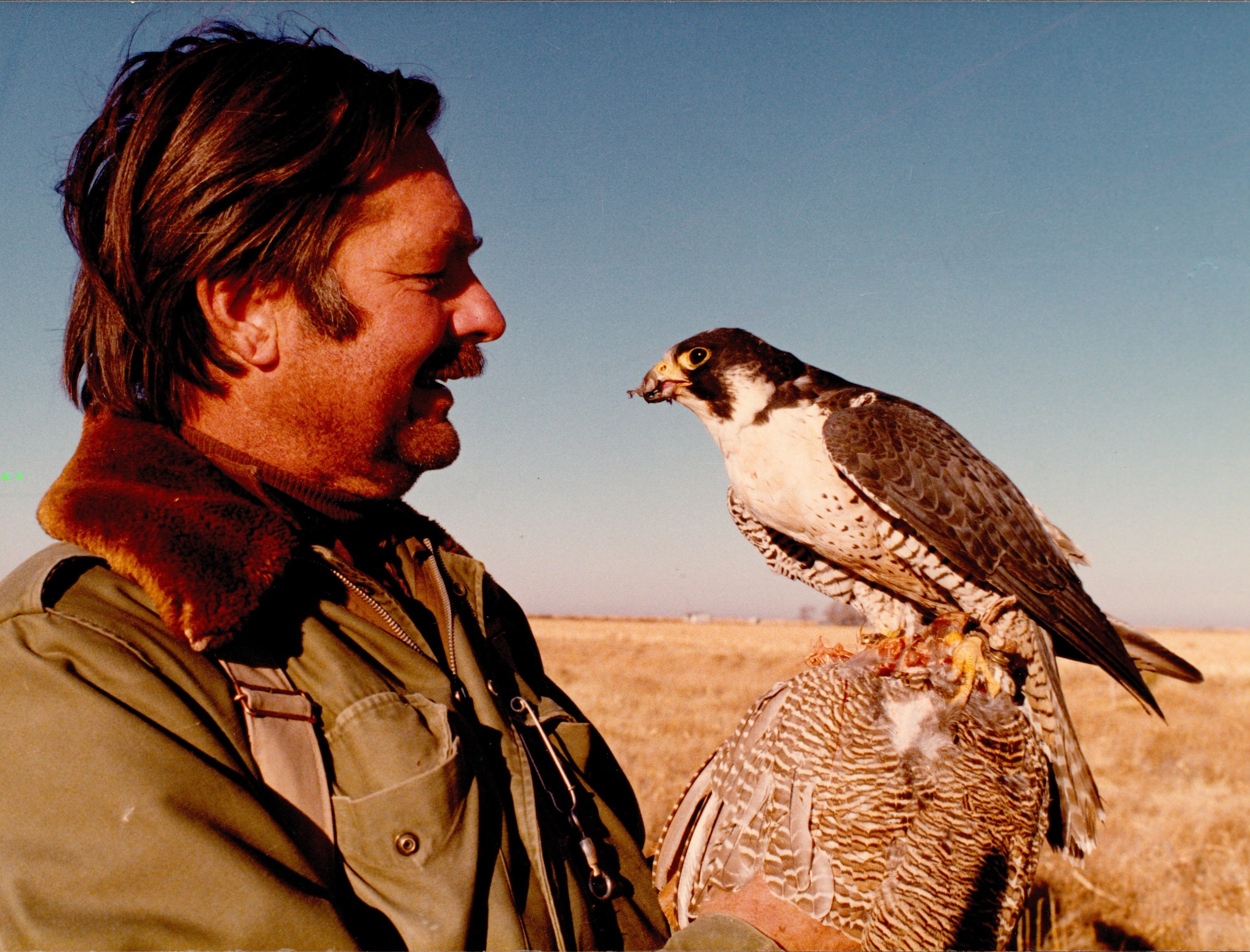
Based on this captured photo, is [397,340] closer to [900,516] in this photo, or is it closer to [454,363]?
[454,363]

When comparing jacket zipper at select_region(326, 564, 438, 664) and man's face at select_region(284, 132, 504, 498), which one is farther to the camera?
man's face at select_region(284, 132, 504, 498)

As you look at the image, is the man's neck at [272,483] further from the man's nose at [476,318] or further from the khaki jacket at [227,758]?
the man's nose at [476,318]

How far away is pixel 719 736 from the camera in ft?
36.6

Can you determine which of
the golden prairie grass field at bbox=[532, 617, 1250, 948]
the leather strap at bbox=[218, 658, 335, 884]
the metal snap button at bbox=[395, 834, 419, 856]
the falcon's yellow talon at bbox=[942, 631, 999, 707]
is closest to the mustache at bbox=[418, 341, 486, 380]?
the leather strap at bbox=[218, 658, 335, 884]

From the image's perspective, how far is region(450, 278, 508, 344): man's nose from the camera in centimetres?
201

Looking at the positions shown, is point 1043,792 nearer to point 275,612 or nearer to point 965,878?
point 965,878

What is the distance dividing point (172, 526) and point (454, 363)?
2.83 feet

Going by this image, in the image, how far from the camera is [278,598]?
4.82 ft

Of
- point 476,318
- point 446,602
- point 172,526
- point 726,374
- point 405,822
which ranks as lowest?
point 405,822

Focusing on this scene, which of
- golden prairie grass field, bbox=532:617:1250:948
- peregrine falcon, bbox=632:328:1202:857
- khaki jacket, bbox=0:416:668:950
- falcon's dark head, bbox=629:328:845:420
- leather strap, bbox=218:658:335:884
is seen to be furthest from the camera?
golden prairie grass field, bbox=532:617:1250:948

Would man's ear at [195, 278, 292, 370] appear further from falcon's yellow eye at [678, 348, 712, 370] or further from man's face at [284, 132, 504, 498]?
falcon's yellow eye at [678, 348, 712, 370]

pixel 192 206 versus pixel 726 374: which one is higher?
pixel 726 374

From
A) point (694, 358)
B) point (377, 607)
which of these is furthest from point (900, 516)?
point (377, 607)

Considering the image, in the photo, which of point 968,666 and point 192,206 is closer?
point 192,206
